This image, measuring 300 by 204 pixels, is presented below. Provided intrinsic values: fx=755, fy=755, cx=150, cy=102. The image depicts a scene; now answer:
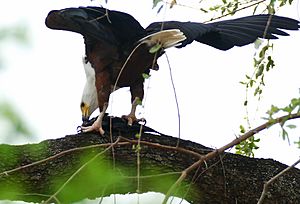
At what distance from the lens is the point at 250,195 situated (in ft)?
9.28

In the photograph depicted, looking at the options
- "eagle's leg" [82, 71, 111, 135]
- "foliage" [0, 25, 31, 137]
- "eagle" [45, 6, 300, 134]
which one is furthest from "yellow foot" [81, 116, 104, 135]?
"foliage" [0, 25, 31, 137]

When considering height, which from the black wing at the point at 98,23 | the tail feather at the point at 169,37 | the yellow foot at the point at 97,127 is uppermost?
the black wing at the point at 98,23

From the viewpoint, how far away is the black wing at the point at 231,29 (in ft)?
11.3

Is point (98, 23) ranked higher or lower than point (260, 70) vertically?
higher

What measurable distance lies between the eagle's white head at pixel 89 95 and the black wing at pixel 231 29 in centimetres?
76

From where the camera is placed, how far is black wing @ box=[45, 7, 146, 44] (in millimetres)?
3504

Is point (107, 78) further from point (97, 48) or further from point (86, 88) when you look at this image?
point (86, 88)

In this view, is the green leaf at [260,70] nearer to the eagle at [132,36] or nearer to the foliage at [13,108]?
the eagle at [132,36]

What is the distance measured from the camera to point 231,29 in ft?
12.2

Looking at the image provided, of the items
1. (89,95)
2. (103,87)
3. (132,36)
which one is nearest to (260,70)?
(132,36)

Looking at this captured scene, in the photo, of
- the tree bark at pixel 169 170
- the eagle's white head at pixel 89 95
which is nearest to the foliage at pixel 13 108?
the tree bark at pixel 169 170

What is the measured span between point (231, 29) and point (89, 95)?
1098 millimetres

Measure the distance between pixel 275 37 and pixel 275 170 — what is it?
0.67 metres

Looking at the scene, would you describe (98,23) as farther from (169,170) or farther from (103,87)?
(169,170)
